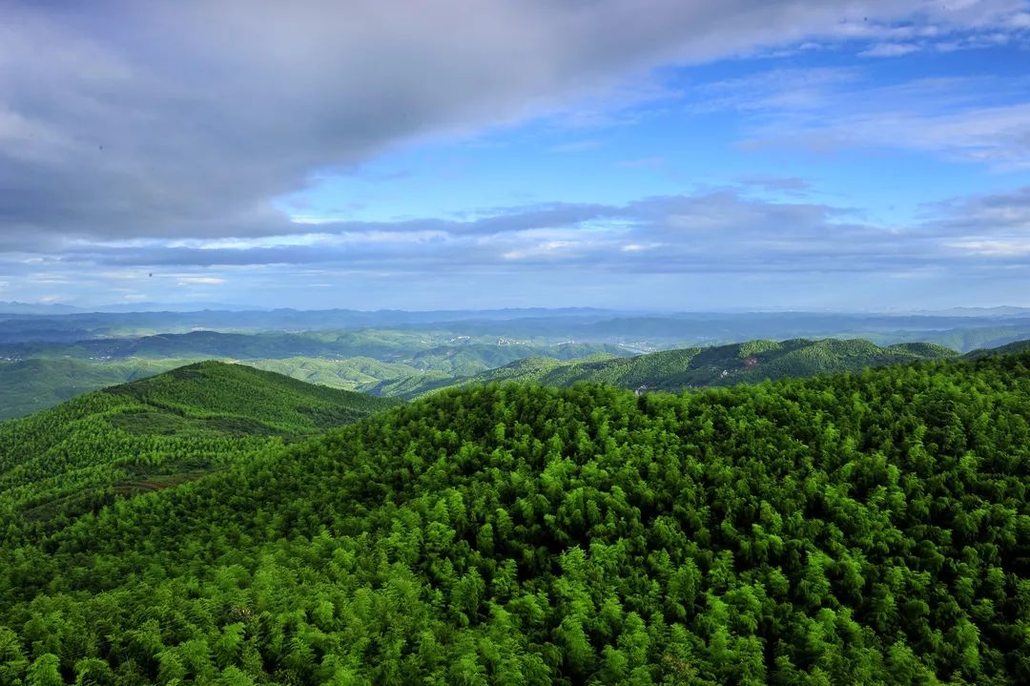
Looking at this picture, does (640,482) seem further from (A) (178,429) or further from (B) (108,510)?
(A) (178,429)

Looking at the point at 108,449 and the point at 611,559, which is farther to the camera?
the point at 108,449

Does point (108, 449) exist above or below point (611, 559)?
below

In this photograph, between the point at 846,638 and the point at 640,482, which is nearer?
the point at 846,638

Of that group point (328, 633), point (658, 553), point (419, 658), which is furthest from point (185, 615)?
point (658, 553)

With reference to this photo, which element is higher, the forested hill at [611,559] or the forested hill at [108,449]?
the forested hill at [611,559]

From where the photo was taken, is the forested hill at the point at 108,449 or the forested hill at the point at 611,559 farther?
the forested hill at the point at 108,449

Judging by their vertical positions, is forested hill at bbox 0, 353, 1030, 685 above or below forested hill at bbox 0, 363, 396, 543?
above

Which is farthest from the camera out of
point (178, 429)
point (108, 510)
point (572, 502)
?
point (178, 429)

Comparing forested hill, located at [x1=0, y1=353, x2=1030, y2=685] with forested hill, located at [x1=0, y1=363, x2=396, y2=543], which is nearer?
forested hill, located at [x1=0, y1=353, x2=1030, y2=685]
